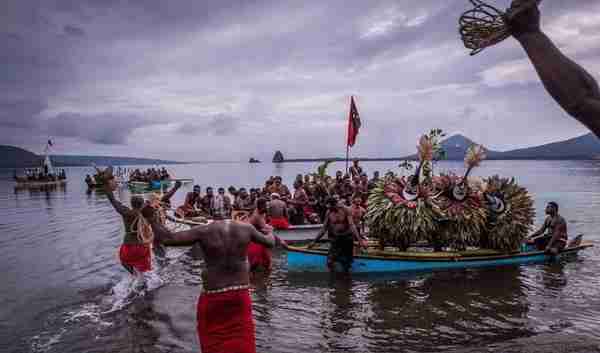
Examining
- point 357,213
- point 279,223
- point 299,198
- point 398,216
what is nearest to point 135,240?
point 279,223

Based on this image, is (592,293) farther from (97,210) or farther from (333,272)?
(97,210)

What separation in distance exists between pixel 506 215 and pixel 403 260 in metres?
3.29

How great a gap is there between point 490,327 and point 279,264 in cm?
658

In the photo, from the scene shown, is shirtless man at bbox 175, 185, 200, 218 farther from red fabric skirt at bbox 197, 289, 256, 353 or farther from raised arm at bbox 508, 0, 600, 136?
raised arm at bbox 508, 0, 600, 136

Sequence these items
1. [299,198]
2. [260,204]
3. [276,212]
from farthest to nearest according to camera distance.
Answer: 1. [299,198]
2. [276,212]
3. [260,204]

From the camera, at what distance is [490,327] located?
7.72 meters

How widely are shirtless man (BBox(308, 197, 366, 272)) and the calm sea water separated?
0.50 metres

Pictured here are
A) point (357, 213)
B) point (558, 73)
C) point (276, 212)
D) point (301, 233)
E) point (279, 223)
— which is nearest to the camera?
point (558, 73)

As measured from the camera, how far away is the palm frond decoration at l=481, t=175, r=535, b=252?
12.0 m

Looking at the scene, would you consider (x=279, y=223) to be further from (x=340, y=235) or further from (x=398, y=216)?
(x=398, y=216)

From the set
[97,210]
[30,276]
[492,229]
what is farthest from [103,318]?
[97,210]

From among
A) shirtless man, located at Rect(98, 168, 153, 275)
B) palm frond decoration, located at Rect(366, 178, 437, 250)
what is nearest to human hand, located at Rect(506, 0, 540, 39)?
shirtless man, located at Rect(98, 168, 153, 275)

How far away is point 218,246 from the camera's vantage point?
15.1 feet

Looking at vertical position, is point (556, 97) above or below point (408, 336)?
above
